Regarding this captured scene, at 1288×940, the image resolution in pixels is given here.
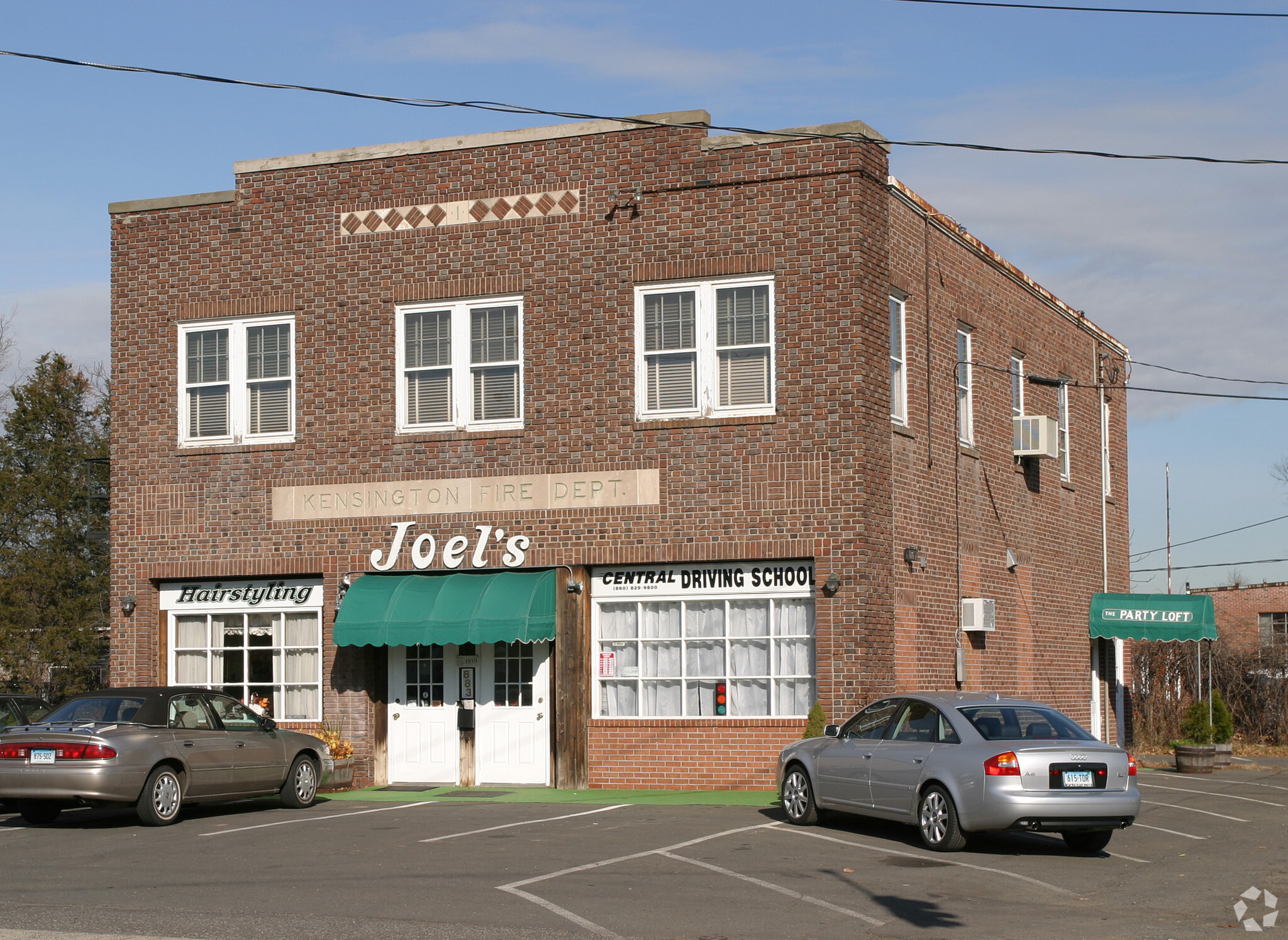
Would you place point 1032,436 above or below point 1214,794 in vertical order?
above

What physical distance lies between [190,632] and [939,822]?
12.7 meters

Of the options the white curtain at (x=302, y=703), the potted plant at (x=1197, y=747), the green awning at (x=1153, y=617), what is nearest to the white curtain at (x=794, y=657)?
the white curtain at (x=302, y=703)

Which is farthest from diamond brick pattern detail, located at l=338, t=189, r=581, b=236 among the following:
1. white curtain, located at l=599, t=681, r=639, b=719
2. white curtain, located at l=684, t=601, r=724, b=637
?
white curtain, located at l=599, t=681, r=639, b=719

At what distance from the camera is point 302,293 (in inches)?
856

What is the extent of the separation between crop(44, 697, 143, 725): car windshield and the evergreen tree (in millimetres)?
20952

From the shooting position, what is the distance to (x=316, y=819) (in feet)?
55.4

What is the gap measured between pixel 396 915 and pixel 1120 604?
1960cm

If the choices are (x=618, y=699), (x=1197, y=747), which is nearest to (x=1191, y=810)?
(x=1197, y=747)

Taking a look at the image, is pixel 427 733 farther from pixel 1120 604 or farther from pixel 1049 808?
pixel 1120 604

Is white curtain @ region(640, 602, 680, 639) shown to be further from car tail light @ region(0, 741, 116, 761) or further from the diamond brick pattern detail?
car tail light @ region(0, 741, 116, 761)

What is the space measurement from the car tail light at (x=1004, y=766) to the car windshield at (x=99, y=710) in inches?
355

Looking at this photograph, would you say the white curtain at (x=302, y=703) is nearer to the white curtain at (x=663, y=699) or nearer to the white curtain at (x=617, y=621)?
the white curtain at (x=617, y=621)

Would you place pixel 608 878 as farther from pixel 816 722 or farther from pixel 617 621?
pixel 617 621

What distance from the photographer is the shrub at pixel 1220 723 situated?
25672 millimetres
